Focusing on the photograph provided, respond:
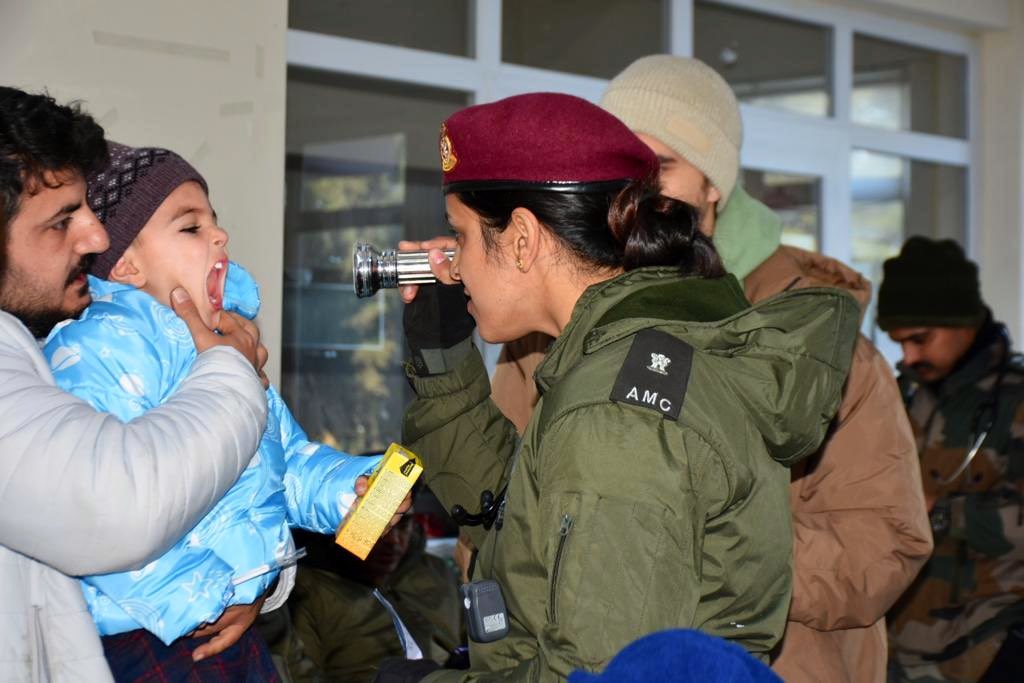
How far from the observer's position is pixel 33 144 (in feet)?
5.62

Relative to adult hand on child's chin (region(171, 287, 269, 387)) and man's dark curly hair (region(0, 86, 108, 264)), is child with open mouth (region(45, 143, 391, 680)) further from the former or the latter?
man's dark curly hair (region(0, 86, 108, 264))

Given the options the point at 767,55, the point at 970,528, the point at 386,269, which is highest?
the point at 767,55

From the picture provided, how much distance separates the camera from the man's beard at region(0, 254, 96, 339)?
5.57 ft

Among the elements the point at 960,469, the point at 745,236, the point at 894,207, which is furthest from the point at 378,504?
the point at 894,207

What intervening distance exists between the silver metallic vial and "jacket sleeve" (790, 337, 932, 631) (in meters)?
0.85

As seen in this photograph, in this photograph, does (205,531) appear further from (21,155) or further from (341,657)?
(341,657)

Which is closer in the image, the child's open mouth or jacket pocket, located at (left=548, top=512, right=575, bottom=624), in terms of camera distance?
jacket pocket, located at (left=548, top=512, right=575, bottom=624)

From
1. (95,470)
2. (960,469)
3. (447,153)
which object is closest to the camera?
(95,470)

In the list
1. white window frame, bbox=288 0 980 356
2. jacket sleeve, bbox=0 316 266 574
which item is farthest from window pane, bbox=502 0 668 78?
jacket sleeve, bbox=0 316 266 574

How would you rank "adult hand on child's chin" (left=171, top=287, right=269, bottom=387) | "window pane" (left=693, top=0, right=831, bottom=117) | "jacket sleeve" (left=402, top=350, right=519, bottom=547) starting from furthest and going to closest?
1. "window pane" (left=693, top=0, right=831, bottom=117)
2. "jacket sleeve" (left=402, top=350, right=519, bottom=547)
3. "adult hand on child's chin" (left=171, top=287, right=269, bottom=387)

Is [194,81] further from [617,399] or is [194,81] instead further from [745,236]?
[617,399]

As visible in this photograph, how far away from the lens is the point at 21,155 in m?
1.70

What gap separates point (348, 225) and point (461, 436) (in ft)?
9.74

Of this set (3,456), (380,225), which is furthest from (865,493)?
(380,225)
